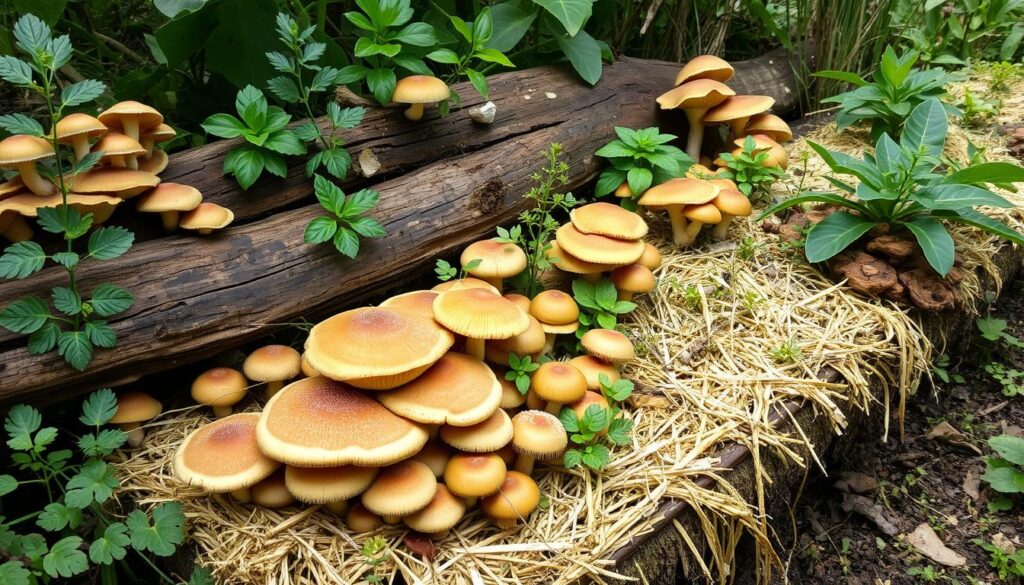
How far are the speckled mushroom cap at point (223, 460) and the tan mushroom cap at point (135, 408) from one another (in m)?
0.41

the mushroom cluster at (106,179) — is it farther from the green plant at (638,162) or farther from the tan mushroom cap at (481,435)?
the green plant at (638,162)

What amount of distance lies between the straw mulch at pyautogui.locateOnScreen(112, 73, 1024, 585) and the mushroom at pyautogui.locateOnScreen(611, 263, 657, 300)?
0.23 m

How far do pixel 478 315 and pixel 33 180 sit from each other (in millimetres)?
1738

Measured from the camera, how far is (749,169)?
363 centimetres

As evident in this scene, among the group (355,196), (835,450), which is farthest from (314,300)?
(835,450)

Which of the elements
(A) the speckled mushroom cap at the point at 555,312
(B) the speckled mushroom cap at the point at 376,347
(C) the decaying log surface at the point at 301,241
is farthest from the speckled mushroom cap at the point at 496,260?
(B) the speckled mushroom cap at the point at 376,347

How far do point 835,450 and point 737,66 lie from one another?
3.33 m

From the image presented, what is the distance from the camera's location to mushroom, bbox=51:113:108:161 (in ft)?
7.22

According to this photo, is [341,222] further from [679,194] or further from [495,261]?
[679,194]

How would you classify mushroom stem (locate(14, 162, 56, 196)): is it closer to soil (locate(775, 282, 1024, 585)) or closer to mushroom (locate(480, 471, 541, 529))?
mushroom (locate(480, 471, 541, 529))

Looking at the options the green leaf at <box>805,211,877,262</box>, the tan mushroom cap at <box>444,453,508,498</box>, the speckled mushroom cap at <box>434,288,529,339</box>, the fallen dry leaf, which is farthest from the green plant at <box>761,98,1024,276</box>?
the tan mushroom cap at <box>444,453,508,498</box>

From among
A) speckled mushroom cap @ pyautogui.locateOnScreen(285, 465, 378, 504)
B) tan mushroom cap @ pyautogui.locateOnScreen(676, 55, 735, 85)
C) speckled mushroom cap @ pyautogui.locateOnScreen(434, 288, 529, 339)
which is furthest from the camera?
tan mushroom cap @ pyautogui.locateOnScreen(676, 55, 735, 85)

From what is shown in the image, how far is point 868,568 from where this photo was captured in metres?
2.81

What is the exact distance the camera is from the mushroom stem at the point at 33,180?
7.16ft
